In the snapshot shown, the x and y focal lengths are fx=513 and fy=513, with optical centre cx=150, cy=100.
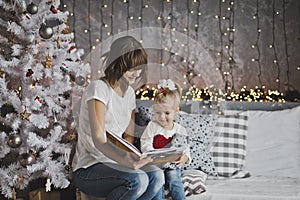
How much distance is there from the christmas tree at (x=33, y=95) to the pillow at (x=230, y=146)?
962 mm

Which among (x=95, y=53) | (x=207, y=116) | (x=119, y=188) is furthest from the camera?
(x=95, y=53)

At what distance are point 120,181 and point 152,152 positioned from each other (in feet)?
0.71

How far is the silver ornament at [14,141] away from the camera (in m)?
2.97

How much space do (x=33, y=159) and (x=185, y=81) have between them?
1398mm

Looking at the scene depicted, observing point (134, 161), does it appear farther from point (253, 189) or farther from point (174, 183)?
point (253, 189)

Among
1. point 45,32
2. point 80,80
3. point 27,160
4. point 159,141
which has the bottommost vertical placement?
point 27,160

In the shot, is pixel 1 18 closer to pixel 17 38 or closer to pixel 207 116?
pixel 17 38

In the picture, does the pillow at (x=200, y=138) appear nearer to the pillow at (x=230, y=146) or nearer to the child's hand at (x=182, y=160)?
the pillow at (x=230, y=146)

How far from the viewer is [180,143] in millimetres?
3127

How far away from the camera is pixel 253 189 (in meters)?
2.96

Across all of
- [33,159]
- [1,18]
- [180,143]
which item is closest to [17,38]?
[1,18]

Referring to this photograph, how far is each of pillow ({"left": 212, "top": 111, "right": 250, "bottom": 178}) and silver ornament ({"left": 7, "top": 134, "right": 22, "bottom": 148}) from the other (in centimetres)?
124

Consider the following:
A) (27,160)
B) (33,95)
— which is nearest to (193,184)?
(27,160)

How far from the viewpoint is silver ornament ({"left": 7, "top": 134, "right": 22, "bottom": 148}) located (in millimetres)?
Result: 2971
